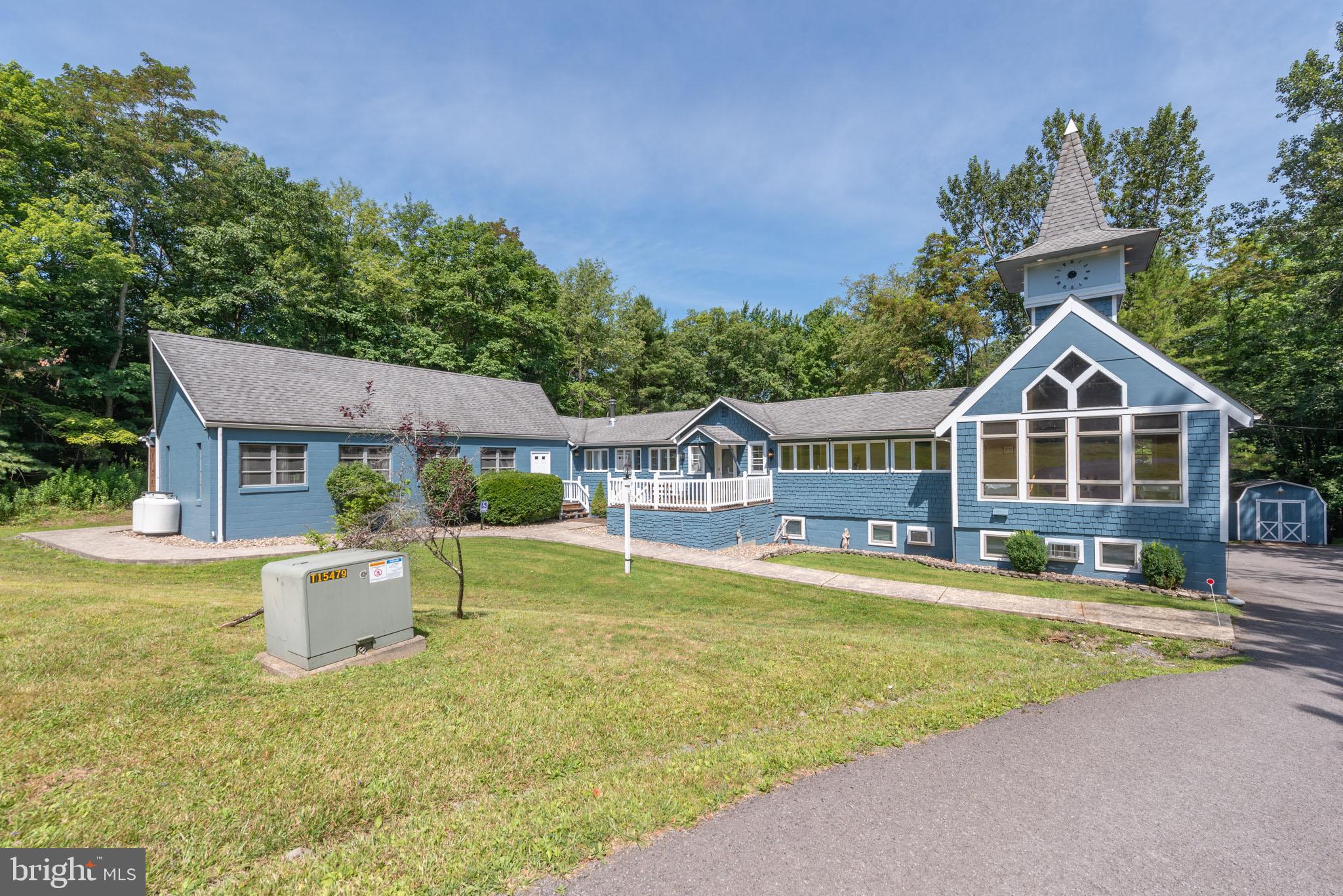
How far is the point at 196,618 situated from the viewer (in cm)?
643

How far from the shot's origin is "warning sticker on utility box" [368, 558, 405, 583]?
5.43 meters

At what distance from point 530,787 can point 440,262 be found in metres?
35.8

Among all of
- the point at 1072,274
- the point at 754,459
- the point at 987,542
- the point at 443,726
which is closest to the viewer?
the point at 443,726

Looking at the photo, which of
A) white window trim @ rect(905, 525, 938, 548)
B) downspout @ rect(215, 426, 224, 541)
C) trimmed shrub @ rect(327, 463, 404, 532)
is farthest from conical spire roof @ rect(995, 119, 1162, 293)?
downspout @ rect(215, 426, 224, 541)

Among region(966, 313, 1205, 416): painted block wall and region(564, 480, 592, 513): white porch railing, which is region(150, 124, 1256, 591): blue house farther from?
region(564, 480, 592, 513): white porch railing

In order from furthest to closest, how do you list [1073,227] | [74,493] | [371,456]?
[74,493]
[371,456]
[1073,227]

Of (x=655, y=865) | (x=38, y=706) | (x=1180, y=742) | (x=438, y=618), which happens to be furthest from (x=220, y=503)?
(x=1180, y=742)

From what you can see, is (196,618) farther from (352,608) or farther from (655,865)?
(655,865)

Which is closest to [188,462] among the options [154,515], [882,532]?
[154,515]

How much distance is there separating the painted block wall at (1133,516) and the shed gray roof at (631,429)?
35.5ft

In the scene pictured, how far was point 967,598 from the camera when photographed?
10.6 m

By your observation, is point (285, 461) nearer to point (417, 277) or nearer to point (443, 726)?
point (443, 726)

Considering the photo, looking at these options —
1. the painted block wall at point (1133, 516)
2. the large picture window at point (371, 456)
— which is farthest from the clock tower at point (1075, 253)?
the large picture window at point (371, 456)

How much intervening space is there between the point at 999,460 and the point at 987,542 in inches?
86.4
